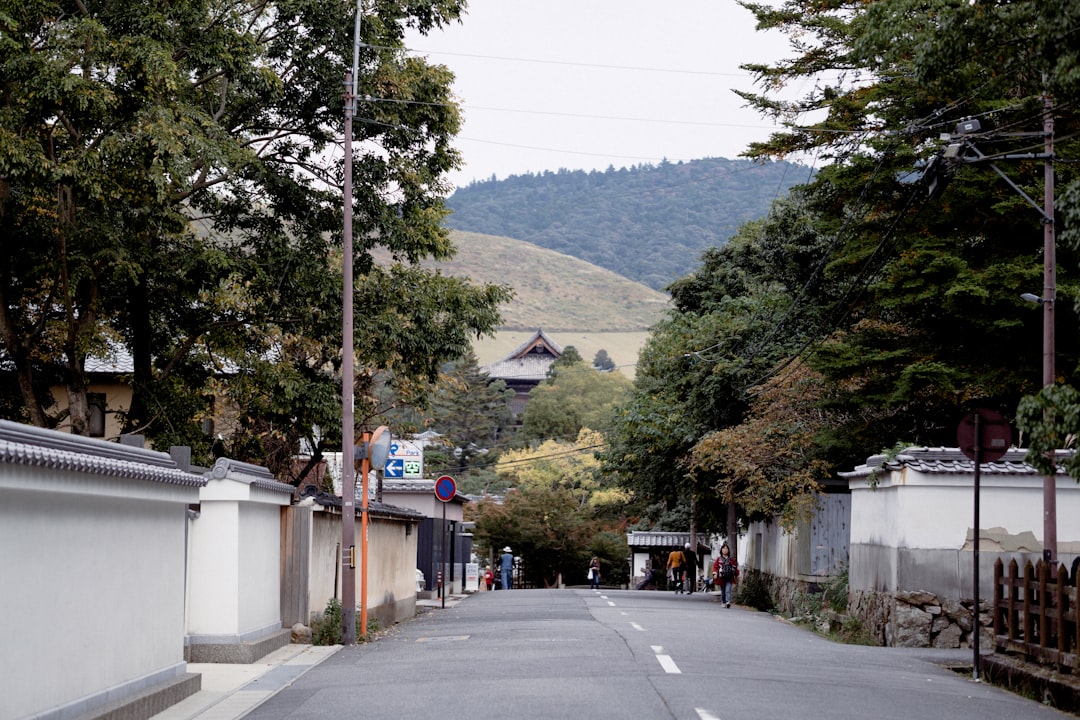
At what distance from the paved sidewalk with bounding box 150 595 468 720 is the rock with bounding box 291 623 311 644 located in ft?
1.47

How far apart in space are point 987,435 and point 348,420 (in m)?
10.9

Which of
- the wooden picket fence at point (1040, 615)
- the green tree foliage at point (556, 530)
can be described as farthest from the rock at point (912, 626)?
the green tree foliage at point (556, 530)

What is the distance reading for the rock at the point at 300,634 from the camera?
800 inches

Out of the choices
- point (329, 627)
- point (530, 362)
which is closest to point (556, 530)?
point (329, 627)

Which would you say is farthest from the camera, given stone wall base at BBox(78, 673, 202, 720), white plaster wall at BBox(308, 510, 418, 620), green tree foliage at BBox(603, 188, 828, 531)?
green tree foliage at BBox(603, 188, 828, 531)

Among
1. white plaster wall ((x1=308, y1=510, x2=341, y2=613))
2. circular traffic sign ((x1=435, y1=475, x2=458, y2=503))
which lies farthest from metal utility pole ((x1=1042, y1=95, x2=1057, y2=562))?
circular traffic sign ((x1=435, y1=475, x2=458, y2=503))

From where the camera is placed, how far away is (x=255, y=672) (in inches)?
623

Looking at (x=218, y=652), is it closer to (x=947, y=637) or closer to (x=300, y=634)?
(x=300, y=634)

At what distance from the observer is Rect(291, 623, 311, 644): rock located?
20.3 meters

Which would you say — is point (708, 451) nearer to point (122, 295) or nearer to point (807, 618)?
point (807, 618)

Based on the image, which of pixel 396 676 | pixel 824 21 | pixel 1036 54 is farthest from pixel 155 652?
pixel 824 21

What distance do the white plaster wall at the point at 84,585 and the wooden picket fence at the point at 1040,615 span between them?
31.4 feet

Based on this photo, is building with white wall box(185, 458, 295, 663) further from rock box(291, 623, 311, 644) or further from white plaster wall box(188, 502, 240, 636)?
rock box(291, 623, 311, 644)

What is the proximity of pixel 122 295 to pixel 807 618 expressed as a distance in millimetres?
16502
